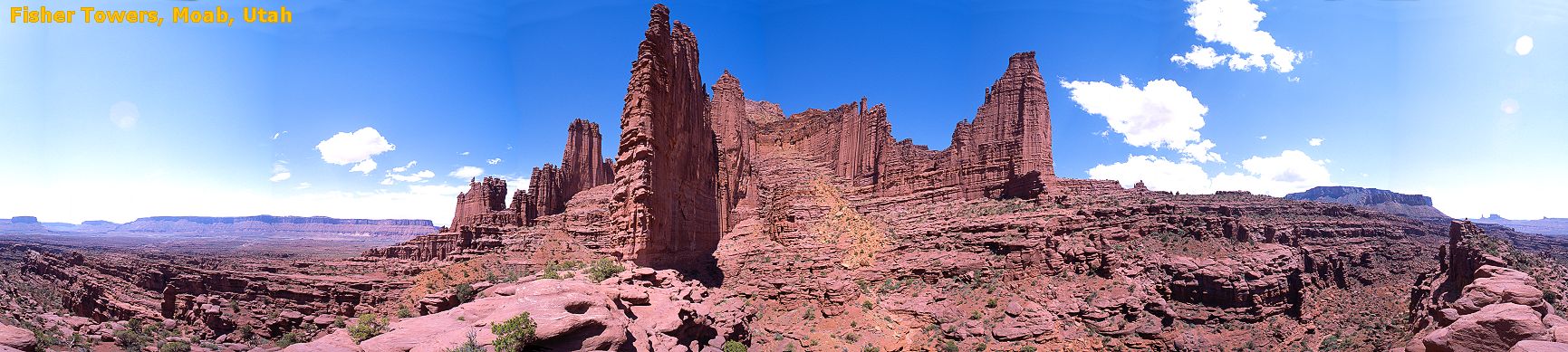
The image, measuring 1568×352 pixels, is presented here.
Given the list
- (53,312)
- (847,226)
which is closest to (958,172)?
(847,226)

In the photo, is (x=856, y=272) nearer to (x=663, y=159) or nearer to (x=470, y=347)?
(x=663, y=159)

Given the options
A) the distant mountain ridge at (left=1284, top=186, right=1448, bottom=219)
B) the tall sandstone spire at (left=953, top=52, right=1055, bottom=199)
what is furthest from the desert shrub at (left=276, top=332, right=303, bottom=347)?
the distant mountain ridge at (left=1284, top=186, right=1448, bottom=219)

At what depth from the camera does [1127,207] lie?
3278 centimetres

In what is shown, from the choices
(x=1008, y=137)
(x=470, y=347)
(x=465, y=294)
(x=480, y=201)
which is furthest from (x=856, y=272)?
(x=480, y=201)

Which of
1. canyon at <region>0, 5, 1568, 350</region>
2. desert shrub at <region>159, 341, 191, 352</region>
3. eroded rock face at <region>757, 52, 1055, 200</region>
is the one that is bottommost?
desert shrub at <region>159, 341, 191, 352</region>

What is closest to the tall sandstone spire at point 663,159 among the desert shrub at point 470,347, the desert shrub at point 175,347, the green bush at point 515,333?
the green bush at point 515,333

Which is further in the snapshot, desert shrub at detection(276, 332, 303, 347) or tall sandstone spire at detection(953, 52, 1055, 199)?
tall sandstone spire at detection(953, 52, 1055, 199)

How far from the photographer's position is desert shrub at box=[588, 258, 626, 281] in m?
19.9

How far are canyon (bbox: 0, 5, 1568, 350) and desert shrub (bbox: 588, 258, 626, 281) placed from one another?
0.25 meters

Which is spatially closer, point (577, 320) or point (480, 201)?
point (577, 320)

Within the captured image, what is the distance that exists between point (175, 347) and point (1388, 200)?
243893mm

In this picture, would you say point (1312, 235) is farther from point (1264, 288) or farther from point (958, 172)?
point (1264, 288)

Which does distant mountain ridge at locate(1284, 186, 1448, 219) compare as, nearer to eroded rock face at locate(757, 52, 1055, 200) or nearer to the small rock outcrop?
eroded rock face at locate(757, 52, 1055, 200)

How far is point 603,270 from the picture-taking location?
2069cm
